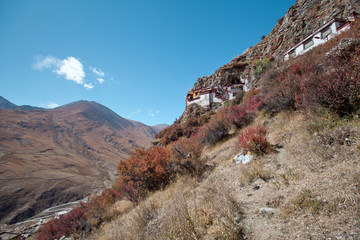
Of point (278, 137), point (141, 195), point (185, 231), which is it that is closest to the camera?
point (185, 231)

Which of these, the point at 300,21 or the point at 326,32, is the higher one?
the point at 300,21

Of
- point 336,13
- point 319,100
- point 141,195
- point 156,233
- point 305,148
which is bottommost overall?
point 141,195

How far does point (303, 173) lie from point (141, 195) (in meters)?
6.69

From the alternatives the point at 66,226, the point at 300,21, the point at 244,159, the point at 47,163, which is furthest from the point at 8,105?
the point at 300,21

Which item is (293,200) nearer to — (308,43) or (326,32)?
(326,32)

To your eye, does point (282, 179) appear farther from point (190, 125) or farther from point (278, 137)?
point (190, 125)

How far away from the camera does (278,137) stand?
16.9 ft

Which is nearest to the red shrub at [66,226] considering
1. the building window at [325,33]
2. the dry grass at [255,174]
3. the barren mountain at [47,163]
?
the dry grass at [255,174]

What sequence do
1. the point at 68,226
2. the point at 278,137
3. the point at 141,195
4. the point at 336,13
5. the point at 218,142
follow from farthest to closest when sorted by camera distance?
1. the point at 336,13
2. the point at 218,142
3. the point at 68,226
4. the point at 141,195
5. the point at 278,137

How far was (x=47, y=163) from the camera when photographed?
4388 centimetres

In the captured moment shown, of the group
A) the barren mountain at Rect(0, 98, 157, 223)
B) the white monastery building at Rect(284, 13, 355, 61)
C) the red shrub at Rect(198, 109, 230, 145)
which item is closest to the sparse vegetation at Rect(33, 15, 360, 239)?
the red shrub at Rect(198, 109, 230, 145)

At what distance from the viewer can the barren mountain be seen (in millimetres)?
30078

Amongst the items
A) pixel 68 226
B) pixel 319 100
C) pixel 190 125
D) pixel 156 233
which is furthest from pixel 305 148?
pixel 190 125

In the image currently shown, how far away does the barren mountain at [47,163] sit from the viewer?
98.7ft
